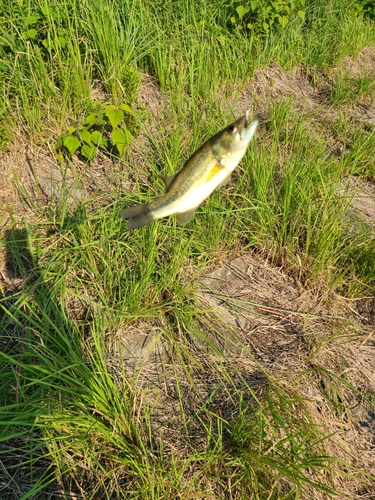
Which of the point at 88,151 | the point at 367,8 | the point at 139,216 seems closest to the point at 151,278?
the point at 88,151

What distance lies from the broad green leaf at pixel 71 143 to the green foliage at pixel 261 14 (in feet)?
7.80

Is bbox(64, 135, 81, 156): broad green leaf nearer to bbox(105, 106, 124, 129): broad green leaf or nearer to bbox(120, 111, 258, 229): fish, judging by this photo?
bbox(105, 106, 124, 129): broad green leaf

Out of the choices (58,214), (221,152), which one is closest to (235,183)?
(58,214)

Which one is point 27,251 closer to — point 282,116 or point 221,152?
point 221,152

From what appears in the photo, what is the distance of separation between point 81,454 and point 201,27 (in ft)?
12.1

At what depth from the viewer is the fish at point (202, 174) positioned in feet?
2.99

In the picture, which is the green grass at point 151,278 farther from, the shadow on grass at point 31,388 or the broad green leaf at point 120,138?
Result: the broad green leaf at point 120,138

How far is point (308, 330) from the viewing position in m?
2.50

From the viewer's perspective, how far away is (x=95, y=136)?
113 inches

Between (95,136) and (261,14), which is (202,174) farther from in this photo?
(261,14)

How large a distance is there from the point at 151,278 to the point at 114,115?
3.86ft

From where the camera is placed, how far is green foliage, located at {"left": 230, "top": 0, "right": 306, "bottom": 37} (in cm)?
430

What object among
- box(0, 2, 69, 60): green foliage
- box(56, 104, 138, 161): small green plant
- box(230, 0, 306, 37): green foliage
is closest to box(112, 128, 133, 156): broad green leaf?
box(56, 104, 138, 161): small green plant

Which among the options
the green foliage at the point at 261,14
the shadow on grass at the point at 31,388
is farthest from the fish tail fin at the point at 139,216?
the green foliage at the point at 261,14
